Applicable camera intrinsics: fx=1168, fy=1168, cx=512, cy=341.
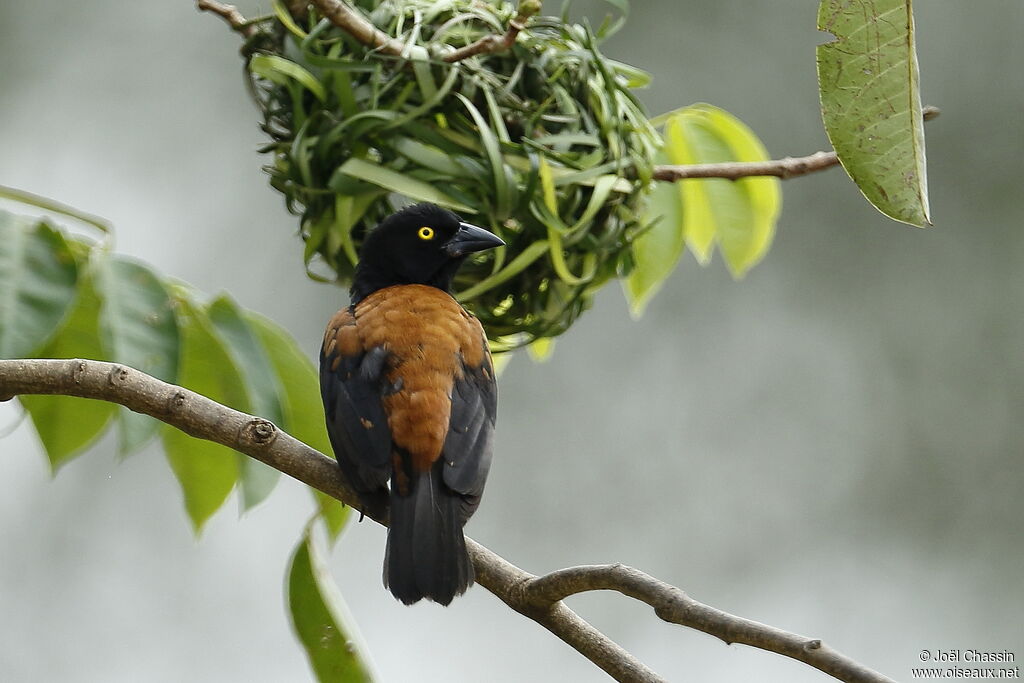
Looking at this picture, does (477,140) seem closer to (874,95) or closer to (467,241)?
(467,241)

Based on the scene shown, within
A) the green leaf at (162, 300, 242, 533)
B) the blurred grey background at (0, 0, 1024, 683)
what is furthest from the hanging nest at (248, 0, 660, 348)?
the blurred grey background at (0, 0, 1024, 683)

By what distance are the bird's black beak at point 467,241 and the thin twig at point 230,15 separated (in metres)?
0.45

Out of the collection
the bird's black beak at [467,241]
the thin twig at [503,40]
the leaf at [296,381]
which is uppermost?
the thin twig at [503,40]

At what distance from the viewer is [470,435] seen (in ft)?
5.19

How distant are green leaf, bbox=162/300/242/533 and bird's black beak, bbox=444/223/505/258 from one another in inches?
15.4

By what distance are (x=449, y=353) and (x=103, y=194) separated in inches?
127

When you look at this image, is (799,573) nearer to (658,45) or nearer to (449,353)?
(658,45)

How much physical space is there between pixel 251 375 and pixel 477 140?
18.6 inches

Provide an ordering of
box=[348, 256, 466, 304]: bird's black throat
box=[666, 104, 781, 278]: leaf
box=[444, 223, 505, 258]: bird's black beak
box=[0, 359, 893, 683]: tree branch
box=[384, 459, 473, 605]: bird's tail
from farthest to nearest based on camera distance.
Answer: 1. box=[666, 104, 781, 278]: leaf
2. box=[348, 256, 466, 304]: bird's black throat
3. box=[444, 223, 505, 258]: bird's black beak
4. box=[384, 459, 473, 605]: bird's tail
5. box=[0, 359, 893, 683]: tree branch

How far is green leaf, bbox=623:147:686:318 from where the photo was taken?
197cm

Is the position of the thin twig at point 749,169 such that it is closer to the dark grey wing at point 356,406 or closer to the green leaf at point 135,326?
the dark grey wing at point 356,406

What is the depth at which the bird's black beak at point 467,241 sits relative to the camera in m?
1.79

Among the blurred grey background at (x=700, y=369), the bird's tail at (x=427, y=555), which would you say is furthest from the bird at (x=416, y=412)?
the blurred grey background at (x=700, y=369)

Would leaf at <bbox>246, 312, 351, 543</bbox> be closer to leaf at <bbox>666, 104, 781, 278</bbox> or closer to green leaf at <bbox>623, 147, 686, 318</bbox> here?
green leaf at <bbox>623, 147, 686, 318</bbox>
